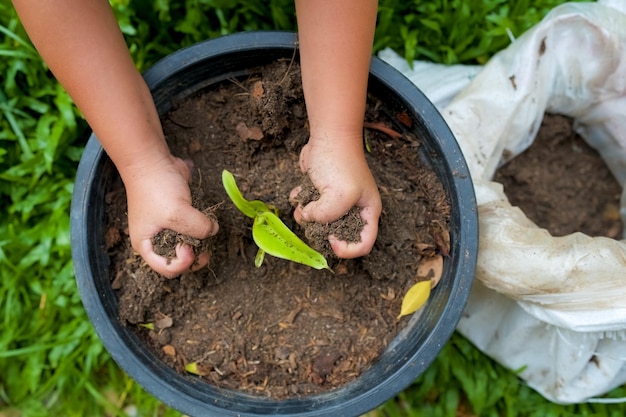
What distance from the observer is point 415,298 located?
980 mm

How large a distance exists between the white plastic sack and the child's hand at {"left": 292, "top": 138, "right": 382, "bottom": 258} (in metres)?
0.29

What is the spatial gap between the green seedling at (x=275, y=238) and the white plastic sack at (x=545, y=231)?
0.37 m

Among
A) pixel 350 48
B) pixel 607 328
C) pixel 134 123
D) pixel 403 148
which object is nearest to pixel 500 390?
pixel 607 328

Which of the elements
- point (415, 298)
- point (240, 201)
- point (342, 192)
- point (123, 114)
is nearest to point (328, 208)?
point (342, 192)

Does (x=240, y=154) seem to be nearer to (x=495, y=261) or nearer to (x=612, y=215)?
(x=495, y=261)

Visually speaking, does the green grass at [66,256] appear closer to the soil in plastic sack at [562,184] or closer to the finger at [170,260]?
the soil in plastic sack at [562,184]

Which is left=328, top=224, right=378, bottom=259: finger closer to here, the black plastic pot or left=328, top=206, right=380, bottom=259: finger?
left=328, top=206, right=380, bottom=259: finger

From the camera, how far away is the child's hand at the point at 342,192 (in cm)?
86

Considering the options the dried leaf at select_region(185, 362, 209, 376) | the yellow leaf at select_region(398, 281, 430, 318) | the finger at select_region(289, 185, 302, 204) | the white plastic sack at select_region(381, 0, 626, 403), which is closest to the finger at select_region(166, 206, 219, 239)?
the finger at select_region(289, 185, 302, 204)

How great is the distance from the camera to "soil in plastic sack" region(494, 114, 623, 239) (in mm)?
1330

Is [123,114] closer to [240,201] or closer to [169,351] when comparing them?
[240,201]

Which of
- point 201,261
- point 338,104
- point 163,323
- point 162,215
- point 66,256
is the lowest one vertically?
point 66,256

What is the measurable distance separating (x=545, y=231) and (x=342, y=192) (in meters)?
0.46

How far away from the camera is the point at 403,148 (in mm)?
1045
